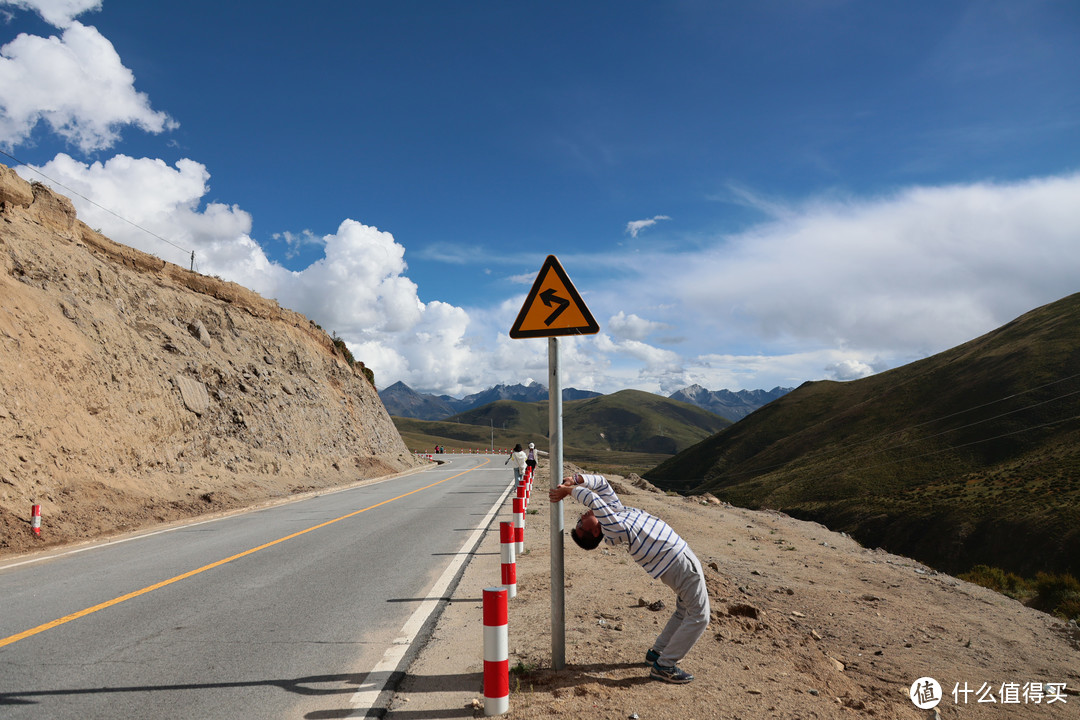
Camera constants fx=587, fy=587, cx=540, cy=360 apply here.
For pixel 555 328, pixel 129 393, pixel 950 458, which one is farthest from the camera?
pixel 950 458

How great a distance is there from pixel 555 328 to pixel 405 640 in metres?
3.26

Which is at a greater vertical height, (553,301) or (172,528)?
(553,301)

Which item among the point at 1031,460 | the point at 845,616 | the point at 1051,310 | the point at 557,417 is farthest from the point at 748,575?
the point at 1051,310

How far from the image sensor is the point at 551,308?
4641 mm

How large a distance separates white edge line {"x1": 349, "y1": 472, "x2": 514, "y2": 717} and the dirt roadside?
18cm

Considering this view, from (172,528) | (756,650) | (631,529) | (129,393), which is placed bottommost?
(172,528)

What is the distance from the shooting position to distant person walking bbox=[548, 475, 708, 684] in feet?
13.8

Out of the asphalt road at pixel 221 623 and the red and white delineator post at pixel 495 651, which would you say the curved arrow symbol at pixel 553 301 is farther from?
the asphalt road at pixel 221 623

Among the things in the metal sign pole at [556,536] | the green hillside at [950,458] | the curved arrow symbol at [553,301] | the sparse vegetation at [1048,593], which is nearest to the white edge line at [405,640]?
the metal sign pole at [556,536]

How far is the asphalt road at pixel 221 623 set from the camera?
416 cm

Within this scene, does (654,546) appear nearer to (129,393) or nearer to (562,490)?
(562,490)

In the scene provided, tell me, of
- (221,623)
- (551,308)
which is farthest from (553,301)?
(221,623)

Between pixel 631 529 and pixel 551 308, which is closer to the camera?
pixel 631 529

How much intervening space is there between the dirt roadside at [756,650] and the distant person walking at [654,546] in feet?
1.08
